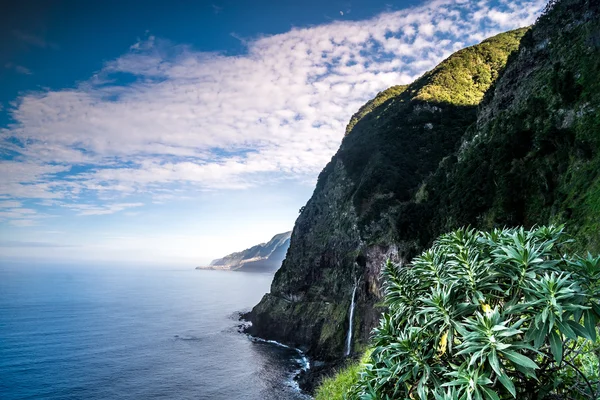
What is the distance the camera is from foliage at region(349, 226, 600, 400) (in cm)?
477

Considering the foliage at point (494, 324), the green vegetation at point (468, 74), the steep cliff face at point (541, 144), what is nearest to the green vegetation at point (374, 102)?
the green vegetation at point (468, 74)

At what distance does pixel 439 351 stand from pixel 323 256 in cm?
7023

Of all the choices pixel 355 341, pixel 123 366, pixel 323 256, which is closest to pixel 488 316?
pixel 355 341

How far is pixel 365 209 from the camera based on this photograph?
68875 mm

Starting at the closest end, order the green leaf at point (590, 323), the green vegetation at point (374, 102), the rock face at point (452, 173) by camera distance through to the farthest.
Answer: the green leaf at point (590, 323) < the rock face at point (452, 173) < the green vegetation at point (374, 102)

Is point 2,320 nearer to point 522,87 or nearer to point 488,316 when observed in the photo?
point 488,316

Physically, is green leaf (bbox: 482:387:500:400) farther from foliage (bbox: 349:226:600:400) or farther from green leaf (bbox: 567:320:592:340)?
green leaf (bbox: 567:320:592:340)

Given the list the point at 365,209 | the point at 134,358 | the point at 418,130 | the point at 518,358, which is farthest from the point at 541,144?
the point at 134,358

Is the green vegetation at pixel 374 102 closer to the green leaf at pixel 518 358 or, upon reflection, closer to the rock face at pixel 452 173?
the rock face at pixel 452 173

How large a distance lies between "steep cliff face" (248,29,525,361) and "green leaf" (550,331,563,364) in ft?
148

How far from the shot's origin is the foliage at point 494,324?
477cm

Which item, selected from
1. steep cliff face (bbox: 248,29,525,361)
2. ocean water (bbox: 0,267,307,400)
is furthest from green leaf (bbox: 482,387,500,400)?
ocean water (bbox: 0,267,307,400)

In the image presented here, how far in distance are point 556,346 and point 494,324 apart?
76 centimetres

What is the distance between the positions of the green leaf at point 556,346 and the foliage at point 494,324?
1cm
